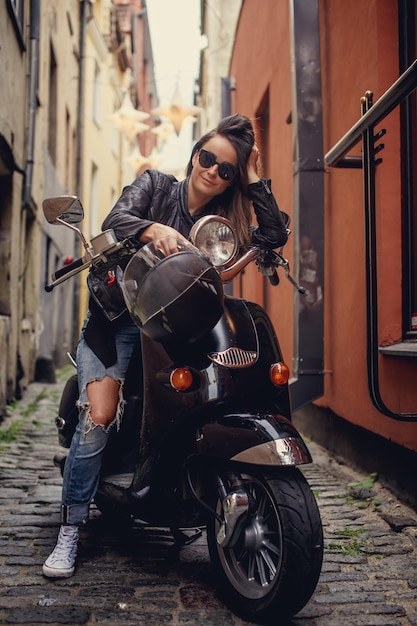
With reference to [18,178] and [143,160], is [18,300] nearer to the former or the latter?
[18,178]

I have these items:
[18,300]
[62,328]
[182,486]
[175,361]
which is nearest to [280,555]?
[182,486]

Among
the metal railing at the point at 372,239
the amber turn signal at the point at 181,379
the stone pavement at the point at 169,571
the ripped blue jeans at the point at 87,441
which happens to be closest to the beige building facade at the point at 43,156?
the stone pavement at the point at 169,571

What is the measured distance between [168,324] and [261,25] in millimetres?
7314

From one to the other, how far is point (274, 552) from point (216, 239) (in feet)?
3.41

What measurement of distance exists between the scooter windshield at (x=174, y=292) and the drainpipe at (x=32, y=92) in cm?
661

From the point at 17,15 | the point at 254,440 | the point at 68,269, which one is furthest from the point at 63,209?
the point at 17,15

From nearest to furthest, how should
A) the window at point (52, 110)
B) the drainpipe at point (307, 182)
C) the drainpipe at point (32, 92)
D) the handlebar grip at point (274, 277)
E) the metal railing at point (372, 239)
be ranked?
the handlebar grip at point (274, 277), the metal railing at point (372, 239), the drainpipe at point (307, 182), the drainpipe at point (32, 92), the window at point (52, 110)

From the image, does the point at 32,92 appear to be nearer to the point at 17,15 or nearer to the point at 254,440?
the point at 17,15

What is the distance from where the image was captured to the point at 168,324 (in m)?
2.33

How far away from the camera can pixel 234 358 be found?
2.51 m

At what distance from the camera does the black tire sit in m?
2.22

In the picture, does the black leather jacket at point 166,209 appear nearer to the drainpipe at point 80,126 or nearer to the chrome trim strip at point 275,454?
the chrome trim strip at point 275,454

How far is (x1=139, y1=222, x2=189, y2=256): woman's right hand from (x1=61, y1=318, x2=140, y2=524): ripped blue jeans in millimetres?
571

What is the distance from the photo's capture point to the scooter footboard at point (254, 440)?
2.29 m
